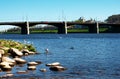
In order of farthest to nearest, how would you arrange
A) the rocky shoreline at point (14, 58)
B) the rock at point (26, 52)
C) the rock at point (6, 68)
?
1. the rock at point (26, 52)
2. the rocky shoreline at point (14, 58)
3. the rock at point (6, 68)

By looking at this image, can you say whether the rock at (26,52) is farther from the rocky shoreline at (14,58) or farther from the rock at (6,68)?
the rock at (6,68)

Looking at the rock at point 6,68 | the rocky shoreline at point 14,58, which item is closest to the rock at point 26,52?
the rocky shoreline at point 14,58

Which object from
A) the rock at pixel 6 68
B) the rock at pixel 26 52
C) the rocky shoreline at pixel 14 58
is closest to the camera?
the rock at pixel 6 68

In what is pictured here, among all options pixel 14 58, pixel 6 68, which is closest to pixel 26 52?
pixel 14 58

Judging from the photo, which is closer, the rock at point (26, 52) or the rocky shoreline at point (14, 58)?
the rocky shoreline at point (14, 58)

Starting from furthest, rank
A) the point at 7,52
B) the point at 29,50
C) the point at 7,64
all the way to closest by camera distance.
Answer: the point at 29,50 < the point at 7,52 < the point at 7,64

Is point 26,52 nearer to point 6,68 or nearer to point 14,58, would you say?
point 14,58

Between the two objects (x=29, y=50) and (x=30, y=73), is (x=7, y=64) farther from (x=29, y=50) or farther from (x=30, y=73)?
(x=29, y=50)

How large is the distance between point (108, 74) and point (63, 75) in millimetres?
4695

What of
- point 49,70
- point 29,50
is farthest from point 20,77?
point 29,50

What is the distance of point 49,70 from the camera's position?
44438 millimetres

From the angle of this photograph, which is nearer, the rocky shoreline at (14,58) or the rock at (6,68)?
the rock at (6,68)

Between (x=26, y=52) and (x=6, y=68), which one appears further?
(x=26, y=52)

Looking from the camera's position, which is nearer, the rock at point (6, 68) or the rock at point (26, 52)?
the rock at point (6, 68)
